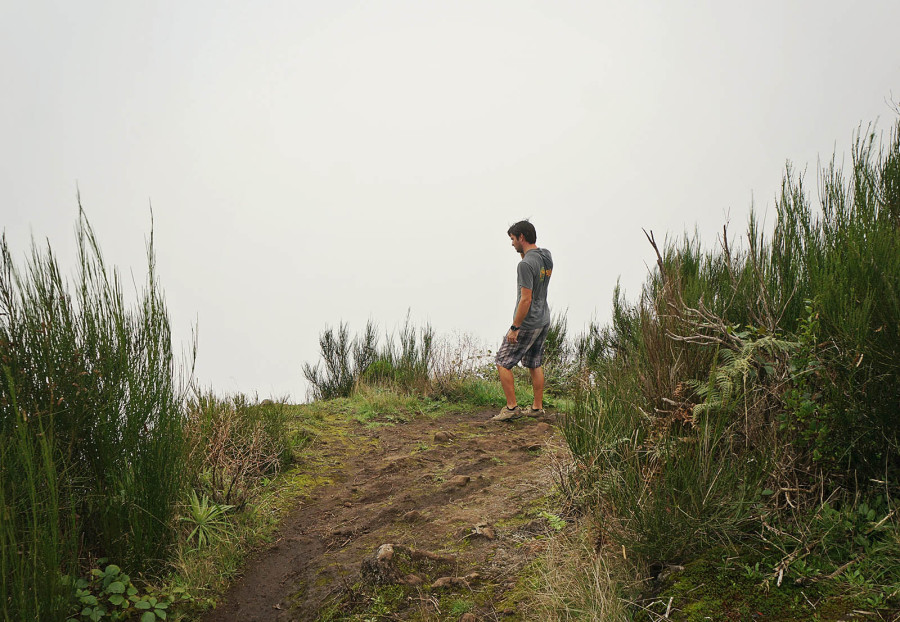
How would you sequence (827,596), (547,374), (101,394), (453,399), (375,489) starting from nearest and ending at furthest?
(827,596) < (101,394) < (375,489) < (453,399) < (547,374)

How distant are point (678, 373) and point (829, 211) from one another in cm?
115

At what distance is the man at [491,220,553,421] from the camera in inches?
263

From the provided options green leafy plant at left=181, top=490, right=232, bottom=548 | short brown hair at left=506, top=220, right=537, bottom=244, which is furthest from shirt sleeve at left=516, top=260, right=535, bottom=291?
green leafy plant at left=181, top=490, right=232, bottom=548

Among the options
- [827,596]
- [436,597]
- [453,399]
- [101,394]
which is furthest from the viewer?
[453,399]

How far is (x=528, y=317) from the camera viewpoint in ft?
22.5

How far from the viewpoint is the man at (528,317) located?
6.69m

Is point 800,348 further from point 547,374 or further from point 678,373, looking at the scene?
point 547,374

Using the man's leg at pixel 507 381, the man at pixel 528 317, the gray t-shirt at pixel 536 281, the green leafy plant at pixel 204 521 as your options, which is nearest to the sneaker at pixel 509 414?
the man at pixel 528 317

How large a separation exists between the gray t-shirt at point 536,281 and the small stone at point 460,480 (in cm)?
267

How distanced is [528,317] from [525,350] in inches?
15.7

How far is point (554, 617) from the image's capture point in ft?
8.02

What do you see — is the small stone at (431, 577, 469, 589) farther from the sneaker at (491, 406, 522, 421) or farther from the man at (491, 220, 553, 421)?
the sneaker at (491, 406, 522, 421)

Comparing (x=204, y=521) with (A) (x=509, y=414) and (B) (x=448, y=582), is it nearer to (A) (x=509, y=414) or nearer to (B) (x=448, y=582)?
(B) (x=448, y=582)

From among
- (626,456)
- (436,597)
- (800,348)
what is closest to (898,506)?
→ (800,348)
